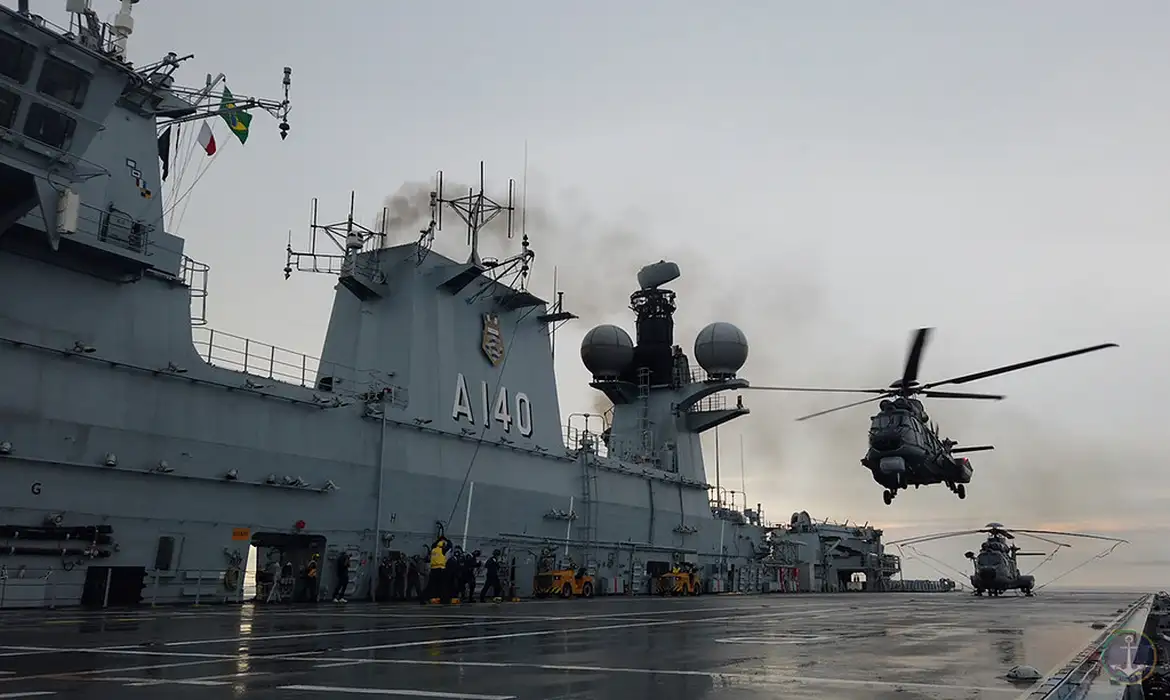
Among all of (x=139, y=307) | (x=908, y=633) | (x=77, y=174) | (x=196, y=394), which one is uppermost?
(x=77, y=174)

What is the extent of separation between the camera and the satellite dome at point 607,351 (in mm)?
39781

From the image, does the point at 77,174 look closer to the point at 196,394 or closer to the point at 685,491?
the point at 196,394

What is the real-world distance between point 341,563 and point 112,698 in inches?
623

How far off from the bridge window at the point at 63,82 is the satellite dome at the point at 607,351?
26.3m

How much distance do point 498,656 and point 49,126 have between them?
13061 millimetres

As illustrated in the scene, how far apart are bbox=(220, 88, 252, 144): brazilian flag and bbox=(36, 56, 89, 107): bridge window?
4523 mm

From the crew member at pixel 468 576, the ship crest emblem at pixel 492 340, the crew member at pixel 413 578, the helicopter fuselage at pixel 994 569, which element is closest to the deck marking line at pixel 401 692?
the crew member at pixel 468 576

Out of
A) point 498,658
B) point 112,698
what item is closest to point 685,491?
point 498,658

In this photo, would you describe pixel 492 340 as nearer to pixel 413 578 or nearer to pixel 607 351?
pixel 413 578

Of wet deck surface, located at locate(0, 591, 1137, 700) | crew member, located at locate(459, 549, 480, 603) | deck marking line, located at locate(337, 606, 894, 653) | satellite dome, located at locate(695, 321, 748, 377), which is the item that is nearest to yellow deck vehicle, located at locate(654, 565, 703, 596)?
satellite dome, located at locate(695, 321, 748, 377)

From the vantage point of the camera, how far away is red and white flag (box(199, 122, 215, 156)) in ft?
67.9

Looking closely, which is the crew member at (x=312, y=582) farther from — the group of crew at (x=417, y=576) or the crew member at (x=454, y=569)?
the crew member at (x=454, y=569)

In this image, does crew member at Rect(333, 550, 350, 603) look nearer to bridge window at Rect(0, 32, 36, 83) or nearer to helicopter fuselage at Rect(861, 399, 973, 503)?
bridge window at Rect(0, 32, 36, 83)

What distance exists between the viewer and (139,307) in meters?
18.7
